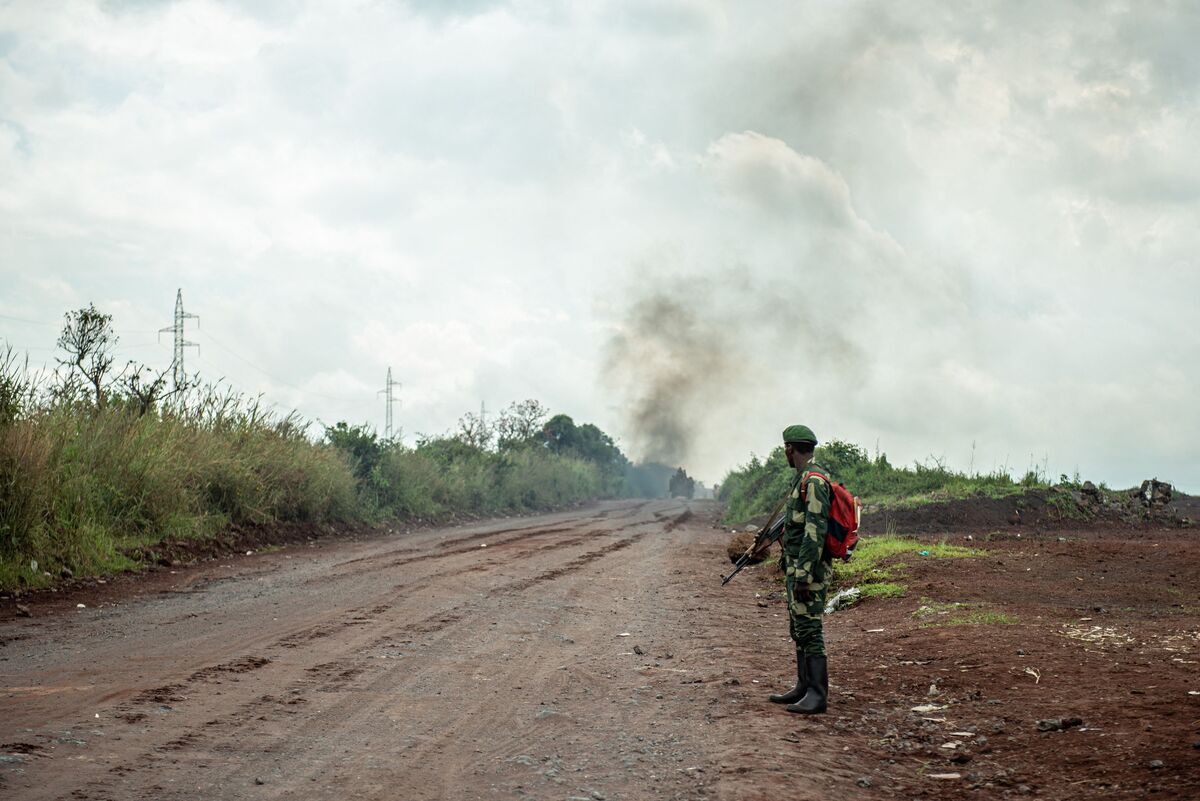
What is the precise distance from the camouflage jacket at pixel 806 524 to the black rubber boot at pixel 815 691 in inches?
22.5

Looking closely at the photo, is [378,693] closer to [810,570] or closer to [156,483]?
[810,570]

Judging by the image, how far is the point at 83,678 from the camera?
6.86 metres

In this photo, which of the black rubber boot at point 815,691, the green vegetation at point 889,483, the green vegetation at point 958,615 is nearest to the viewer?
the black rubber boot at point 815,691

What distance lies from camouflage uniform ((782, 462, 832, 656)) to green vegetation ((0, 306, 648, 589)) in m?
9.49

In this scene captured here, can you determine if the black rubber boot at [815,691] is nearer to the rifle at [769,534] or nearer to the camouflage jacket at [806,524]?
the camouflage jacket at [806,524]

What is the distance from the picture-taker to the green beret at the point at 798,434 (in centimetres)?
714

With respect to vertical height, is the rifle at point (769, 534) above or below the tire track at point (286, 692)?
above

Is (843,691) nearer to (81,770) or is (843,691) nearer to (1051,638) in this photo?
(1051,638)

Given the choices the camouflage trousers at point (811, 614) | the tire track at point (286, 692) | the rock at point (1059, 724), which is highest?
the camouflage trousers at point (811, 614)

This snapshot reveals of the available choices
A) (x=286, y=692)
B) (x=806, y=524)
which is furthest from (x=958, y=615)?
(x=286, y=692)

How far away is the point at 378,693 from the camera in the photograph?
6652mm

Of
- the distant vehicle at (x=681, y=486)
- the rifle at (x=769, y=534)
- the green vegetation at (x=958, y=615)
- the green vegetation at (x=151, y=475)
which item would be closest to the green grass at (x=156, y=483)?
the green vegetation at (x=151, y=475)

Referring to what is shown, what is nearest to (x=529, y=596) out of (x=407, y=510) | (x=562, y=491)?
(x=407, y=510)

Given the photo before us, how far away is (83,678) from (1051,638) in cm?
784
